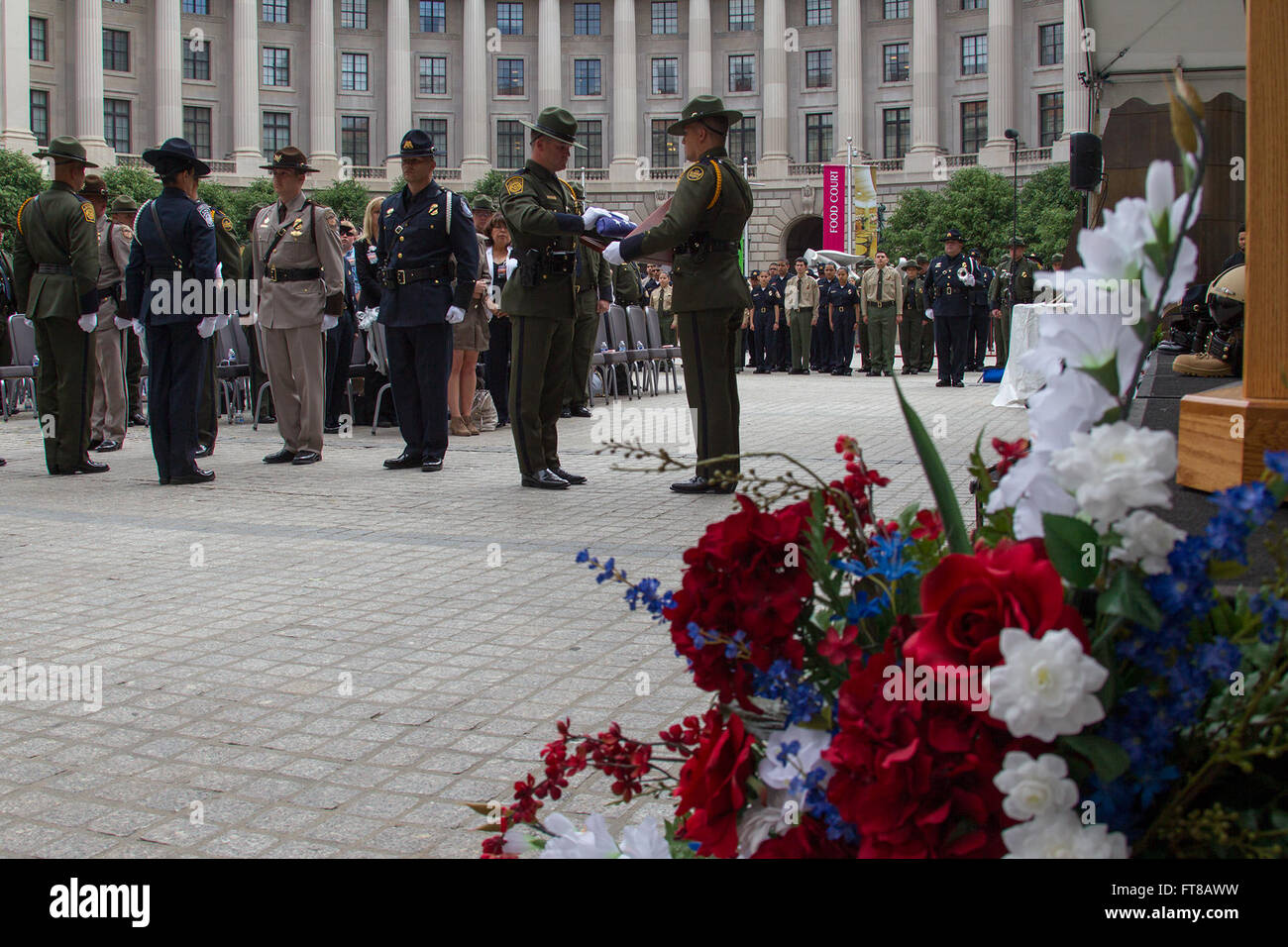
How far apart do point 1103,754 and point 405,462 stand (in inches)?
376

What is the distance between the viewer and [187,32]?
246 feet

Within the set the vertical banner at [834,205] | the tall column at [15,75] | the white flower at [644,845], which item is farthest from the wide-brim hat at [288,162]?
the tall column at [15,75]

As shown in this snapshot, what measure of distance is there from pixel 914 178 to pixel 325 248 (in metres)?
65.9

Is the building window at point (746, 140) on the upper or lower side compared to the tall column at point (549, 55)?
lower

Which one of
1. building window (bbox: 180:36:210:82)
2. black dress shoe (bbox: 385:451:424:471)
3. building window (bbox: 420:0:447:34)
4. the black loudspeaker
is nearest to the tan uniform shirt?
black dress shoe (bbox: 385:451:424:471)

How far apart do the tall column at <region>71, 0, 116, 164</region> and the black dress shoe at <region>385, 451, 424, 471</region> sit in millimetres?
65667

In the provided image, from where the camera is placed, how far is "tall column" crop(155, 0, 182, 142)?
72562 mm

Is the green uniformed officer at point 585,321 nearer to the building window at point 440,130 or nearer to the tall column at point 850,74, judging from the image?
the tall column at point 850,74

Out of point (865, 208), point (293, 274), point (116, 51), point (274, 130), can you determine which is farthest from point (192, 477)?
point (274, 130)

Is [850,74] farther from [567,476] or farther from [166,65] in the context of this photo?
[567,476]

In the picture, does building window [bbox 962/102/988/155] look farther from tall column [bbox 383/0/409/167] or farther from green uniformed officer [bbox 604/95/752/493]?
green uniformed officer [bbox 604/95/752/493]

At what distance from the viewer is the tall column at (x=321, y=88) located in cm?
7600

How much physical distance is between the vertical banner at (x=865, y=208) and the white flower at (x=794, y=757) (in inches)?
2247
